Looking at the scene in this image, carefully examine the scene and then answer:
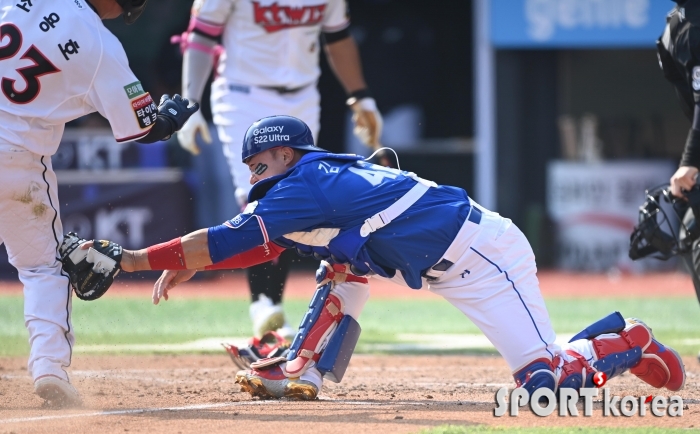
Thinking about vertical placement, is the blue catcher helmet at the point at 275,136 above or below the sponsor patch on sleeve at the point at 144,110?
below

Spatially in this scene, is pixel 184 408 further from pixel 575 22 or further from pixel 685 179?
pixel 575 22

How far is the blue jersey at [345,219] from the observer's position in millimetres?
4281

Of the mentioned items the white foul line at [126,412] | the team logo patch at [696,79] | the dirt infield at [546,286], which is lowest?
the dirt infield at [546,286]

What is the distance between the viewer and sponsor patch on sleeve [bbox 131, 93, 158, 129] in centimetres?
475

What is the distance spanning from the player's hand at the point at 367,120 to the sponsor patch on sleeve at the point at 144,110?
256cm

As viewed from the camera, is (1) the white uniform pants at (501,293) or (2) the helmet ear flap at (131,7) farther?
(2) the helmet ear flap at (131,7)

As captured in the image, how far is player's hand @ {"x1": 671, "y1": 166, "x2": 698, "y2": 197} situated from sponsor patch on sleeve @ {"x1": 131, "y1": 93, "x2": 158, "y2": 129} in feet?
9.17

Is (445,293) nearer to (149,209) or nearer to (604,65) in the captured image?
(149,209)

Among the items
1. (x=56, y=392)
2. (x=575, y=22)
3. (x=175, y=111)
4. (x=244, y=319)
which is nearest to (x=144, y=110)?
(x=175, y=111)

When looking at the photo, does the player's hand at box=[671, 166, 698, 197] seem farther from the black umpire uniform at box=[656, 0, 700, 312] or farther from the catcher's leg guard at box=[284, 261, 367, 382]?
the catcher's leg guard at box=[284, 261, 367, 382]

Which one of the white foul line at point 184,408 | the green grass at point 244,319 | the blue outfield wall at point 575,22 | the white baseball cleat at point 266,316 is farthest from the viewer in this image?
the blue outfield wall at point 575,22

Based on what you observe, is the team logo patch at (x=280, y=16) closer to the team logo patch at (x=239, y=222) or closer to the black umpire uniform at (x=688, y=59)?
the black umpire uniform at (x=688, y=59)

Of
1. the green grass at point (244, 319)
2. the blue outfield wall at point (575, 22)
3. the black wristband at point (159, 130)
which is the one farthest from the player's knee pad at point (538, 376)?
the blue outfield wall at point (575, 22)

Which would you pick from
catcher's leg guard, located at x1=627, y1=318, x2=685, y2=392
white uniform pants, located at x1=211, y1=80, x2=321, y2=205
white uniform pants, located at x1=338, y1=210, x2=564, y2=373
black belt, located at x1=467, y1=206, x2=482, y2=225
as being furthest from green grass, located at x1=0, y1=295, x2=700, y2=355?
black belt, located at x1=467, y1=206, x2=482, y2=225
